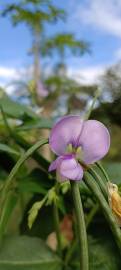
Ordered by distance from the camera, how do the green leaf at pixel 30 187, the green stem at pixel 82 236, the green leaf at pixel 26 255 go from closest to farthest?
1. the green stem at pixel 82 236
2. the green leaf at pixel 26 255
3. the green leaf at pixel 30 187

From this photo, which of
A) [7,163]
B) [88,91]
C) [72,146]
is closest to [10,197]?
[7,163]

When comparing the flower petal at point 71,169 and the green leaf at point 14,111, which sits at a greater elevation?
the green leaf at point 14,111

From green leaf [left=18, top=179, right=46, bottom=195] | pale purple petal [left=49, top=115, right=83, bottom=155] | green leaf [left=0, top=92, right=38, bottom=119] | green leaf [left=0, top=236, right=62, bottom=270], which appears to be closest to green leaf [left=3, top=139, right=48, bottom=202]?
pale purple petal [left=49, top=115, right=83, bottom=155]

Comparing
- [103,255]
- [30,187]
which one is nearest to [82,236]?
[103,255]

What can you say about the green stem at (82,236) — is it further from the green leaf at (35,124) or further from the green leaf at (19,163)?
the green leaf at (35,124)

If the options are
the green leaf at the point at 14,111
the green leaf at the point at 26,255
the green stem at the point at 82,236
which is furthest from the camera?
the green leaf at the point at 14,111

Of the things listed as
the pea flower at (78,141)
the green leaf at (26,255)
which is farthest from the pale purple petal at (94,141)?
the green leaf at (26,255)

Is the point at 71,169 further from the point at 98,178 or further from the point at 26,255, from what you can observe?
the point at 26,255

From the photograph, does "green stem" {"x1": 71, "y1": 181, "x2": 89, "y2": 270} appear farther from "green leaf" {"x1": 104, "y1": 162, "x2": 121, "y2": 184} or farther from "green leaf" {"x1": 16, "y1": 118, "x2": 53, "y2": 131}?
"green leaf" {"x1": 16, "y1": 118, "x2": 53, "y2": 131}

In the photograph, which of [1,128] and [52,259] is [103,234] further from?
[1,128]
